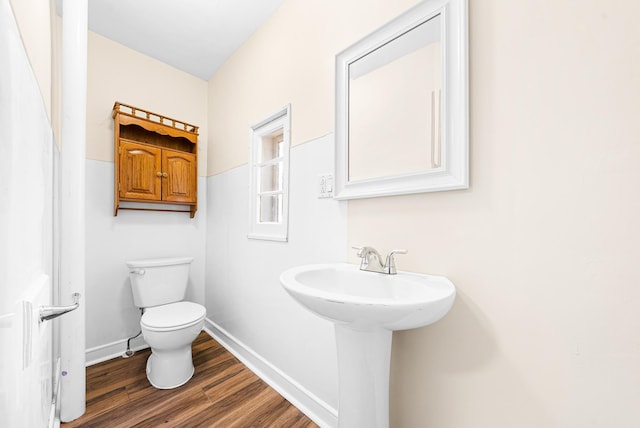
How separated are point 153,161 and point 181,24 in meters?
1.03

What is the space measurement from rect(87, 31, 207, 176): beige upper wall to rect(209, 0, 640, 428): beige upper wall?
224 cm

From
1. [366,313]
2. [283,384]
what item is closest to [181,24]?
[366,313]

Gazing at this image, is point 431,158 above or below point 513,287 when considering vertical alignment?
above

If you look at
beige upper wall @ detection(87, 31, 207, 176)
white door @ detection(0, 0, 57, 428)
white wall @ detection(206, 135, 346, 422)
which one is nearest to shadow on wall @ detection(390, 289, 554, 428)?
white wall @ detection(206, 135, 346, 422)

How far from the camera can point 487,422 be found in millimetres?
794

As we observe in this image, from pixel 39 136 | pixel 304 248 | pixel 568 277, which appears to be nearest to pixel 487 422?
pixel 568 277

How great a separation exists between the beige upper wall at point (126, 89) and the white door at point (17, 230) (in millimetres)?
1426

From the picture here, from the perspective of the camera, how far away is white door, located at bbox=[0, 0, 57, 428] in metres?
0.47

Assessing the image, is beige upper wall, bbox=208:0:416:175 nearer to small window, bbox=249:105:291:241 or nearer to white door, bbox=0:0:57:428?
small window, bbox=249:105:291:241

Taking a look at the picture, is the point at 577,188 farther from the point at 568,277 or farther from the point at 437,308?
the point at 437,308

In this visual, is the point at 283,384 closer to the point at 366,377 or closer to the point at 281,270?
the point at 281,270

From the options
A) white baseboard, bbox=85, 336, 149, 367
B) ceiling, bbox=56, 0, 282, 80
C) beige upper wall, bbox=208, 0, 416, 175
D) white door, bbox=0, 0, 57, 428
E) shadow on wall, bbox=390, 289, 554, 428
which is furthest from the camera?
white baseboard, bbox=85, 336, 149, 367

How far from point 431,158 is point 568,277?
530 mm

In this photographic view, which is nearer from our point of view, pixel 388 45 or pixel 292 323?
pixel 388 45
